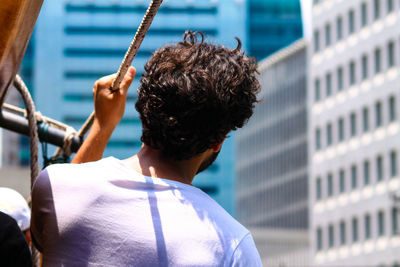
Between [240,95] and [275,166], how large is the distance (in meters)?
82.7

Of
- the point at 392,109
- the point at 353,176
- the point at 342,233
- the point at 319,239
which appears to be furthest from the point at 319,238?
the point at 392,109

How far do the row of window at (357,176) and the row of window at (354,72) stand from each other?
4.89 m

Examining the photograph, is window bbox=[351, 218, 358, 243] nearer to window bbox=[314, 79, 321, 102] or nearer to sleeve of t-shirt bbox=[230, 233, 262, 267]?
window bbox=[314, 79, 321, 102]

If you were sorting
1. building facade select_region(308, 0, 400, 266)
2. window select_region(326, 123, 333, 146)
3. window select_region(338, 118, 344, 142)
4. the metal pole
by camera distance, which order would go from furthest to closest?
window select_region(326, 123, 333, 146), window select_region(338, 118, 344, 142), building facade select_region(308, 0, 400, 266), the metal pole

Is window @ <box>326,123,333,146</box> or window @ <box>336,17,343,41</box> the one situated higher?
window @ <box>336,17,343,41</box>

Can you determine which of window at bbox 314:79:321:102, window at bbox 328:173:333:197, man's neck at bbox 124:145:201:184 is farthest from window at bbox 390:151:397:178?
man's neck at bbox 124:145:201:184

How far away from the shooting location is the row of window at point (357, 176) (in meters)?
57.6

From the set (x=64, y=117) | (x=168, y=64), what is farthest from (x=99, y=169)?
(x=64, y=117)

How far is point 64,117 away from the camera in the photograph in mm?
114938

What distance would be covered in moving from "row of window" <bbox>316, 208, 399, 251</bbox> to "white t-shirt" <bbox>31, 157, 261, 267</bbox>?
5289 cm

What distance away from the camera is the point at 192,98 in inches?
87.4

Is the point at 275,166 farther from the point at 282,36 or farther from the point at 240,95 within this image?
the point at 240,95

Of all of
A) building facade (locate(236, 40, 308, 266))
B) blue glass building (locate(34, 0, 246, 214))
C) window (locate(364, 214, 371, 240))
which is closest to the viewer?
window (locate(364, 214, 371, 240))

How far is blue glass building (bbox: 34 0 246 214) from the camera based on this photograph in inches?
4503
